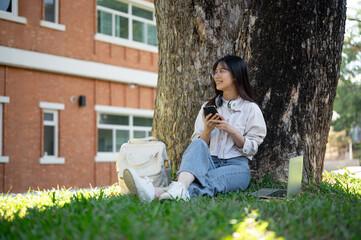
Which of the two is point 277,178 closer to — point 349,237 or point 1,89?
point 349,237

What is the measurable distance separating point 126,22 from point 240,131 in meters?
10.1

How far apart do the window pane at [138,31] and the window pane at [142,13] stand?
0.94ft

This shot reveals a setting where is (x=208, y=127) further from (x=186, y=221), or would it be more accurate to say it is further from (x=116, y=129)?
(x=116, y=129)

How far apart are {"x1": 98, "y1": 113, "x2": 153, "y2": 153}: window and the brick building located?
33 millimetres

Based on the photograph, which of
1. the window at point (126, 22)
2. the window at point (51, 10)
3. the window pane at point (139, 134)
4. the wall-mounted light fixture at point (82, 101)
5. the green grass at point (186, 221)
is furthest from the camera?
the window pane at point (139, 134)

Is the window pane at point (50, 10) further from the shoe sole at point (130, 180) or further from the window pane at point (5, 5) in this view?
the shoe sole at point (130, 180)

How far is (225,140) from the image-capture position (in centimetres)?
425

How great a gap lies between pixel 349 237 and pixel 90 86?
10.8 metres

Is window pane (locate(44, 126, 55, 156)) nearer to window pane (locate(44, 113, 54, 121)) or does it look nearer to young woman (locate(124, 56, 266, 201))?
window pane (locate(44, 113, 54, 121))

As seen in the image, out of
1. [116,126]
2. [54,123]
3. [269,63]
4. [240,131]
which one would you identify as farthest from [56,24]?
[240,131]

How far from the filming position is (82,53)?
473 inches

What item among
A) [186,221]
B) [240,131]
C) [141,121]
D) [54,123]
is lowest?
[186,221]

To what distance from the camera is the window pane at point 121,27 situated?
13109 millimetres

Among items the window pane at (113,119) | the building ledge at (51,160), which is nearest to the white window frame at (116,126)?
the window pane at (113,119)
